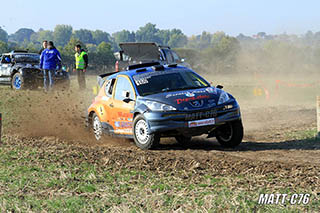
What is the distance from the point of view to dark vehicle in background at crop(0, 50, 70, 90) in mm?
21188

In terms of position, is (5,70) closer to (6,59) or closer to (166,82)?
(6,59)

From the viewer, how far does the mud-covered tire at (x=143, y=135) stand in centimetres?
940

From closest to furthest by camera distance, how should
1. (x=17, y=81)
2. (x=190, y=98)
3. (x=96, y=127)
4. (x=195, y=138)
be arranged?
(x=190, y=98) → (x=96, y=127) → (x=195, y=138) → (x=17, y=81)

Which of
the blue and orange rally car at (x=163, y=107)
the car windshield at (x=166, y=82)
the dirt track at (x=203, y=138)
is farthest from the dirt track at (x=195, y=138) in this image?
the car windshield at (x=166, y=82)

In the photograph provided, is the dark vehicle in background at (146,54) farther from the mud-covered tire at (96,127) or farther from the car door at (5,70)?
the mud-covered tire at (96,127)

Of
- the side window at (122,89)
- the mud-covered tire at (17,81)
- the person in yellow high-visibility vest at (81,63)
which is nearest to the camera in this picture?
the side window at (122,89)

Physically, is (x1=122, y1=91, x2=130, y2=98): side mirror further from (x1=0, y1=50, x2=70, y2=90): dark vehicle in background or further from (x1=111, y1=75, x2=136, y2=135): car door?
(x1=0, y1=50, x2=70, y2=90): dark vehicle in background

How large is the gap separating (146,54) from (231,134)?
16.1 meters

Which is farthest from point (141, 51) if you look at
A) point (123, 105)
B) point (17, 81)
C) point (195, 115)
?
point (195, 115)

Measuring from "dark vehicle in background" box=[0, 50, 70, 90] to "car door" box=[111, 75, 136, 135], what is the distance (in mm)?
10449

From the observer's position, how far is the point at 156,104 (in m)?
9.33

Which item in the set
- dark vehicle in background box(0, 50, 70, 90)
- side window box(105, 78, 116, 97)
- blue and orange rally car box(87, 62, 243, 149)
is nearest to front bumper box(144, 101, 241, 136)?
blue and orange rally car box(87, 62, 243, 149)

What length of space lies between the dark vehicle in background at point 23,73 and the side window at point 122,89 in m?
10.4

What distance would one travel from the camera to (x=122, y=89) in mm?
10617
